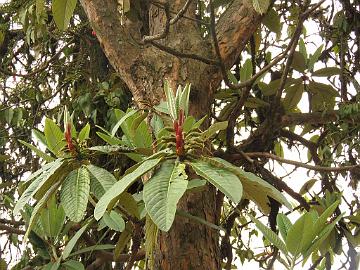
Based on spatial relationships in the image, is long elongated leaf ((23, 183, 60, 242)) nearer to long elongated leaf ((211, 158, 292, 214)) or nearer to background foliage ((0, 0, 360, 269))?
background foliage ((0, 0, 360, 269))

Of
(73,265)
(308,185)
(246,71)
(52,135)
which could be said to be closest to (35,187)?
(52,135)

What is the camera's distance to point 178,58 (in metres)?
1.38

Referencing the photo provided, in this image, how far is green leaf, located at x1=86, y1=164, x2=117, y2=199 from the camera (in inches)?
38.1

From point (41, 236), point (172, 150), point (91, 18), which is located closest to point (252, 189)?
point (172, 150)

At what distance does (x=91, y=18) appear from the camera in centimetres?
143

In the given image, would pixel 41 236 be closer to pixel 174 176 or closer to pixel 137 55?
pixel 137 55

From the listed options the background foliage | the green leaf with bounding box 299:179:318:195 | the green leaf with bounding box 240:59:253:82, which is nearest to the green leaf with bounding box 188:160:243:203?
the background foliage

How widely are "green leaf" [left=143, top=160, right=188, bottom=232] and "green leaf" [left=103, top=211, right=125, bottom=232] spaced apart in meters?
0.28

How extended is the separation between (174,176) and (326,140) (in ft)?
4.29

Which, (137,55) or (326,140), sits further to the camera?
(326,140)

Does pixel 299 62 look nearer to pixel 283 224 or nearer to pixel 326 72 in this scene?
pixel 326 72

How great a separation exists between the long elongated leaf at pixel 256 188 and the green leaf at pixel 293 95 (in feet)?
2.76

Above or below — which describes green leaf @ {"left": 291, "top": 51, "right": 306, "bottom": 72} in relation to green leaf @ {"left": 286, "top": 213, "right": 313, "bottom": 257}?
above

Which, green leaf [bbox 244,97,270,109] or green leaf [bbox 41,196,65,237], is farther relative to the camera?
green leaf [bbox 244,97,270,109]
